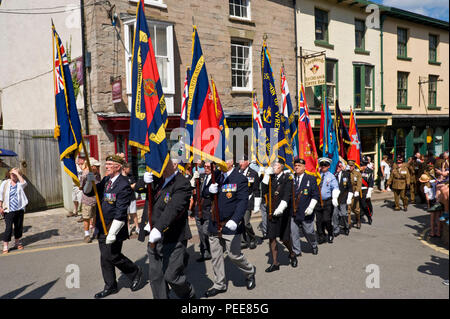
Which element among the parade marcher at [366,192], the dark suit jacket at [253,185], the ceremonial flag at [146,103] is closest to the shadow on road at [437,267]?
the ceremonial flag at [146,103]

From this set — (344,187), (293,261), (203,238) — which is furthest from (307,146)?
(203,238)

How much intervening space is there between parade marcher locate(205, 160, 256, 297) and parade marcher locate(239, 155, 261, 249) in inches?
90.3

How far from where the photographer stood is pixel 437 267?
3266 millimetres

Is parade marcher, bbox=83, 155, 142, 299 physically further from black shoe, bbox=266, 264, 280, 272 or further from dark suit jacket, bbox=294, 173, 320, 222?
dark suit jacket, bbox=294, 173, 320, 222

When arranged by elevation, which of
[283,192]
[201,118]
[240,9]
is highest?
[240,9]

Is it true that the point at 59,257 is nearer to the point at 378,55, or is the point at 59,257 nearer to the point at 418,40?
the point at 378,55

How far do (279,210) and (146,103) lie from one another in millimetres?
2900

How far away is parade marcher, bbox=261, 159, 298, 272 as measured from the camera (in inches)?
248

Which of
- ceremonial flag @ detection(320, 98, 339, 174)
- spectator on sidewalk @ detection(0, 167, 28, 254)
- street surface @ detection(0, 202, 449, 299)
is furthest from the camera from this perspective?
ceremonial flag @ detection(320, 98, 339, 174)

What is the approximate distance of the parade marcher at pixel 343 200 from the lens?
8.94 metres

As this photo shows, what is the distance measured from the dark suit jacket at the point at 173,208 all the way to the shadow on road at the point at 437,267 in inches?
113

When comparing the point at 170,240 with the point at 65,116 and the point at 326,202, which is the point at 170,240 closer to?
the point at 65,116

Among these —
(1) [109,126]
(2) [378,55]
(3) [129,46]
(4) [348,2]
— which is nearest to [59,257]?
(1) [109,126]

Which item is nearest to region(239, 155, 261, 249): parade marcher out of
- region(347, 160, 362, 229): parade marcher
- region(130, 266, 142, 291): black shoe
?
region(130, 266, 142, 291): black shoe
